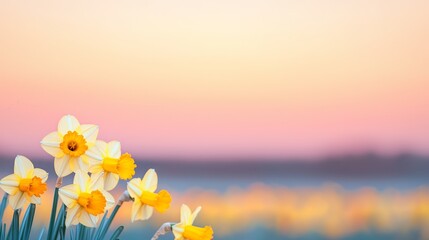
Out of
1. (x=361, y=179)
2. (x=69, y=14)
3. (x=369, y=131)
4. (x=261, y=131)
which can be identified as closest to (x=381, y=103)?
(x=369, y=131)

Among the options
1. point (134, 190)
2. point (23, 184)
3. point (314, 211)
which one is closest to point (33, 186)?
point (23, 184)

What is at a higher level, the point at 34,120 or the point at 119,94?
the point at 119,94

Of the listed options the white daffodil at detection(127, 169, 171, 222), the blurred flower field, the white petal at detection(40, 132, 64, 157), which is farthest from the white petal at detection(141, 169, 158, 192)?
the blurred flower field

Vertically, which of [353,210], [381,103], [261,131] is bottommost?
[353,210]

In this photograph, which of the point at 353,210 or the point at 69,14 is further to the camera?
the point at 353,210

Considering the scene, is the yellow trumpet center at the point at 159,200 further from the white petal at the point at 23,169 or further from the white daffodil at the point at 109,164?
the white petal at the point at 23,169

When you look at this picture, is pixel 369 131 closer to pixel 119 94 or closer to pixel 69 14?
pixel 119 94

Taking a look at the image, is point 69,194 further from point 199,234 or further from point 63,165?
point 199,234

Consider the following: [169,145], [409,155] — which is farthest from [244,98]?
[409,155]
